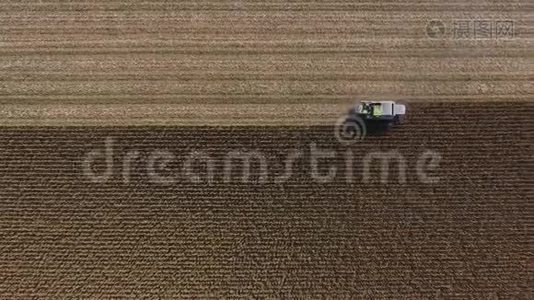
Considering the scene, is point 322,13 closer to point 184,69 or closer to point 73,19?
point 184,69

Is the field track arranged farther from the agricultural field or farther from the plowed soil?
the plowed soil

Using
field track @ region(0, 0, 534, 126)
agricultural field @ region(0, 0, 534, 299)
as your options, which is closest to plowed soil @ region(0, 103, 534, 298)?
agricultural field @ region(0, 0, 534, 299)

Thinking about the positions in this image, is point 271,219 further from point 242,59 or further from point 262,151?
Answer: point 242,59

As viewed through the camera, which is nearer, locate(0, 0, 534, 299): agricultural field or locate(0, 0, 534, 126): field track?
locate(0, 0, 534, 299): agricultural field

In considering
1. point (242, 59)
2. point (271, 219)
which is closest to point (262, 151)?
point (271, 219)

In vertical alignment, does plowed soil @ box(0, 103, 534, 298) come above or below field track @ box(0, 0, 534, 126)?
below

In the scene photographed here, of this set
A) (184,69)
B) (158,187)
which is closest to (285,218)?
(158,187)
